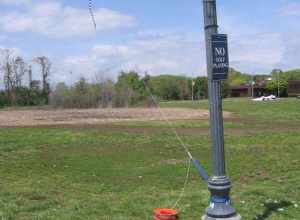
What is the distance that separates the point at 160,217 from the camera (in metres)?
5.79

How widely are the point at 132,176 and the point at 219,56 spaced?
6.97m

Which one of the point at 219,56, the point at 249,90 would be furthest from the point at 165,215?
the point at 249,90

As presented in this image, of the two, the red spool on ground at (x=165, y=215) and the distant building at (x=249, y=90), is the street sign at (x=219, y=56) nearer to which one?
the red spool on ground at (x=165, y=215)

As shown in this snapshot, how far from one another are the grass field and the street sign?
6.96ft

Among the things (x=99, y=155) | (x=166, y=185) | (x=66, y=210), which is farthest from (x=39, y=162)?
(x=66, y=210)

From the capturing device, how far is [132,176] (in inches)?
471

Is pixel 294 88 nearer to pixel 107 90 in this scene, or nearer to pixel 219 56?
pixel 107 90

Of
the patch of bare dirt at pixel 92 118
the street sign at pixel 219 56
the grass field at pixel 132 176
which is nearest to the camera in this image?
the street sign at pixel 219 56

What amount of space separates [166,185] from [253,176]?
2.19 metres

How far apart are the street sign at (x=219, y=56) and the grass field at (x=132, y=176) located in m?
2.12

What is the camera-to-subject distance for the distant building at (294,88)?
140m

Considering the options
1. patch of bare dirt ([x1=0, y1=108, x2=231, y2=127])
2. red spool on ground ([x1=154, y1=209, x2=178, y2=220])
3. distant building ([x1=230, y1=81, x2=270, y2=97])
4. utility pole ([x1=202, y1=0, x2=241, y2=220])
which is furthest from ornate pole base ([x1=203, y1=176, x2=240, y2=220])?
distant building ([x1=230, y1=81, x2=270, y2=97])

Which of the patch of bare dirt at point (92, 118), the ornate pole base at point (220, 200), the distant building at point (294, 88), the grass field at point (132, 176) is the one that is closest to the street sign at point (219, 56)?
the ornate pole base at point (220, 200)

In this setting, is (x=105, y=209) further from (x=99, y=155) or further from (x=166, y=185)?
(x=99, y=155)
